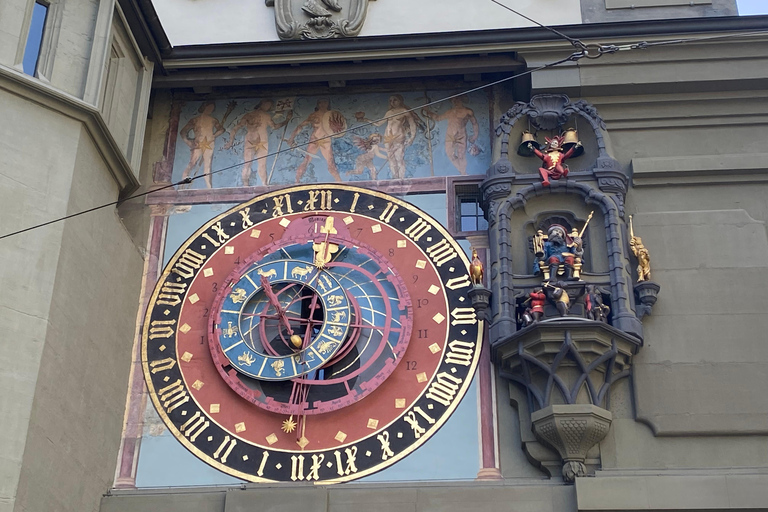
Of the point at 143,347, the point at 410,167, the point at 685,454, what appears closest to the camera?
the point at 685,454

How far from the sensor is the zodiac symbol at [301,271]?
1133 cm

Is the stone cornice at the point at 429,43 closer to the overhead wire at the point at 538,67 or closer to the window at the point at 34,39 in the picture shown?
the overhead wire at the point at 538,67

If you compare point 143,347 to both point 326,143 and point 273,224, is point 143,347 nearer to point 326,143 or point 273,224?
point 273,224

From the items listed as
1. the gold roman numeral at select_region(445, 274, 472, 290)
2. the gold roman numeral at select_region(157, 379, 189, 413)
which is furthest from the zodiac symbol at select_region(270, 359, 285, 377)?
the gold roman numeral at select_region(445, 274, 472, 290)

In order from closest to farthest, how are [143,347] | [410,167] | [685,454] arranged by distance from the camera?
[685,454] < [143,347] < [410,167]

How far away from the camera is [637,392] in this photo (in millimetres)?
10359

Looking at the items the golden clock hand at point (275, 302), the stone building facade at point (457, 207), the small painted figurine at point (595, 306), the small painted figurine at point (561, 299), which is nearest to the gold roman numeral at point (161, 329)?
the stone building facade at point (457, 207)

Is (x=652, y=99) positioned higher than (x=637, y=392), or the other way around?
(x=652, y=99)

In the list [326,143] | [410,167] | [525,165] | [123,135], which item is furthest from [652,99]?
[123,135]

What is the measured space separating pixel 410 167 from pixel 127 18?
10.9 feet

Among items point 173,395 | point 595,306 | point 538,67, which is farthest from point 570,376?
point 173,395

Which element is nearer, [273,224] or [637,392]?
[637,392]

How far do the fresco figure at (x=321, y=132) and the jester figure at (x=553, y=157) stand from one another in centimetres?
216

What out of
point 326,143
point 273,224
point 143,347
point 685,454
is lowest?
point 685,454
